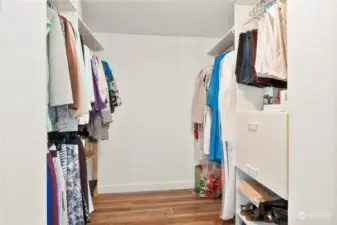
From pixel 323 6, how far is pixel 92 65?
1.41 m

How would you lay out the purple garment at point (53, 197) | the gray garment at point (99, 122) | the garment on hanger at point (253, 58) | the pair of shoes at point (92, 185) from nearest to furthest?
the purple garment at point (53, 197), the garment on hanger at point (253, 58), the gray garment at point (99, 122), the pair of shoes at point (92, 185)

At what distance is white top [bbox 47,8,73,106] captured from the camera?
0.98m

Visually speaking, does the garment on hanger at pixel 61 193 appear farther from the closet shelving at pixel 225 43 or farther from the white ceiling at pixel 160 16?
the closet shelving at pixel 225 43

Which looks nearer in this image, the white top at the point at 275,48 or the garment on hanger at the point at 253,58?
the white top at the point at 275,48

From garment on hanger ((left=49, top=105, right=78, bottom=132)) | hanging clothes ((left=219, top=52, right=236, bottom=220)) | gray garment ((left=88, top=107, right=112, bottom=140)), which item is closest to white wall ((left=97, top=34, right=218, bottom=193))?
gray garment ((left=88, top=107, right=112, bottom=140))

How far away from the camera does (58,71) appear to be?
3.26 ft

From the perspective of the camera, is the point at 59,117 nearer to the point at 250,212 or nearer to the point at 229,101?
the point at 229,101
